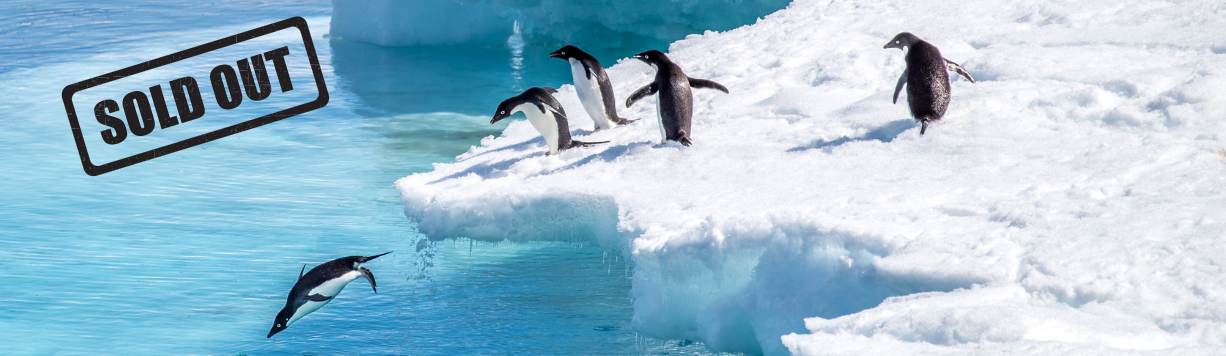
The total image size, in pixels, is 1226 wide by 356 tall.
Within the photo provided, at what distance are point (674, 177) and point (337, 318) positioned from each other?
1.80 m

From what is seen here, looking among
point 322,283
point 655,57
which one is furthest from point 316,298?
point 655,57

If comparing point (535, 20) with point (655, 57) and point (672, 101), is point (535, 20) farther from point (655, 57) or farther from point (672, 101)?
point (672, 101)

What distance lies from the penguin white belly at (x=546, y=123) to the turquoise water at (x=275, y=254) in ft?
2.14

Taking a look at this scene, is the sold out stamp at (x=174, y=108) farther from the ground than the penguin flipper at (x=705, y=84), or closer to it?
closer to it

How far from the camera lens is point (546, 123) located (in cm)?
586

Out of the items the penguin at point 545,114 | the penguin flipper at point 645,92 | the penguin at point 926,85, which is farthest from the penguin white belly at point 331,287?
the penguin at point 926,85

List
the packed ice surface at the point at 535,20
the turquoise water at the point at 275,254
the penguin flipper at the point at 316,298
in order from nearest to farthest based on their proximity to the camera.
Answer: the penguin flipper at the point at 316,298 < the turquoise water at the point at 275,254 < the packed ice surface at the point at 535,20

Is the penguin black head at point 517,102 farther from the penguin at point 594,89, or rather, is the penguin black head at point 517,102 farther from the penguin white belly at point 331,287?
the penguin white belly at point 331,287

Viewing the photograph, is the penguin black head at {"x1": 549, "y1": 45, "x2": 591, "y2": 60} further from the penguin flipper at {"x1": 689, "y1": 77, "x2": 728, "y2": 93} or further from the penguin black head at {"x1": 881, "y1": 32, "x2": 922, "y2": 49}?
the penguin black head at {"x1": 881, "y1": 32, "x2": 922, "y2": 49}

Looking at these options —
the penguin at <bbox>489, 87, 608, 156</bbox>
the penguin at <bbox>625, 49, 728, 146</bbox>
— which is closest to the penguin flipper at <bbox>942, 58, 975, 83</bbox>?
the penguin at <bbox>625, 49, 728, 146</bbox>

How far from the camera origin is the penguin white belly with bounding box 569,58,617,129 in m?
6.51

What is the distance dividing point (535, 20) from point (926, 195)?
1241cm

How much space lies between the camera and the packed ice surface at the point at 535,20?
47.3 ft

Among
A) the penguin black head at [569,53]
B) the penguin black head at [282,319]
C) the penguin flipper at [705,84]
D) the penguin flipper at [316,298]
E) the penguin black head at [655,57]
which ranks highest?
the penguin black head at [655,57]
